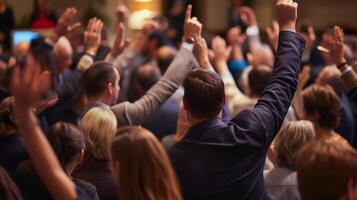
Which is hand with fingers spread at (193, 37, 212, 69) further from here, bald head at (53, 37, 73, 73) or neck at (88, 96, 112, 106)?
bald head at (53, 37, 73, 73)

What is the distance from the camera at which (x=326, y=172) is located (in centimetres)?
196

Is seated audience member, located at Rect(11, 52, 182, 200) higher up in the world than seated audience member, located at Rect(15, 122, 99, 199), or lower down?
higher up

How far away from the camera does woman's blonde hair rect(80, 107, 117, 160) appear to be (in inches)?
117

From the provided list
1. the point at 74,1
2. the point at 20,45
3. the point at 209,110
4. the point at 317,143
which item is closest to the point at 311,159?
the point at 317,143

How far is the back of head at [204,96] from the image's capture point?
2682 mm

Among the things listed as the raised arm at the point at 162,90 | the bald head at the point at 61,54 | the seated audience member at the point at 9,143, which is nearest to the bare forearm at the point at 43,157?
the seated audience member at the point at 9,143

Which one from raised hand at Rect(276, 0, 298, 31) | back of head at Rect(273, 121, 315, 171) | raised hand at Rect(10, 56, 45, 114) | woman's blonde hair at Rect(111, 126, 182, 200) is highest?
raised hand at Rect(10, 56, 45, 114)

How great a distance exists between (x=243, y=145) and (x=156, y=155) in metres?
0.55

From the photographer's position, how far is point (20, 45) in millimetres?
6910

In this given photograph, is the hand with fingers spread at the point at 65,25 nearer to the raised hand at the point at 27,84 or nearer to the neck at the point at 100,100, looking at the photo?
the neck at the point at 100,100

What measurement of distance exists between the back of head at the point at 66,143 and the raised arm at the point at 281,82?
633 mm

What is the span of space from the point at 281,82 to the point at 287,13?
0.30 meters

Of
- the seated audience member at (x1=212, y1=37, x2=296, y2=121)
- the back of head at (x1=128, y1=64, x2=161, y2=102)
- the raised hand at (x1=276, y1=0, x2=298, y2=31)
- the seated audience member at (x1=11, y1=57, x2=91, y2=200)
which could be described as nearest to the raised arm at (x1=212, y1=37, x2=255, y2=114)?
the seated audience member at (x1=212, y1=37, x2=296, y2=121)

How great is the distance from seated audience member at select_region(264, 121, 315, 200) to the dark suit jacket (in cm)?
36
